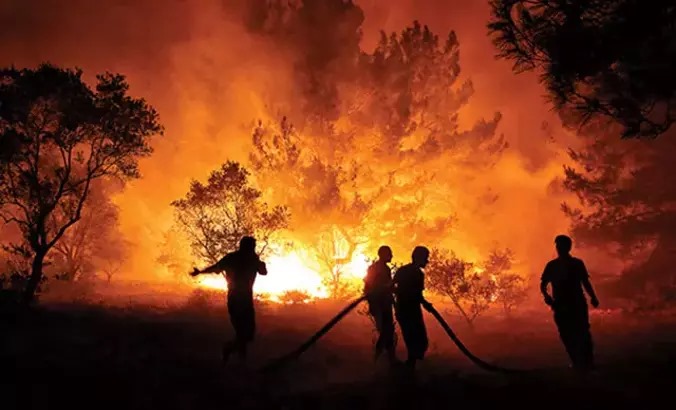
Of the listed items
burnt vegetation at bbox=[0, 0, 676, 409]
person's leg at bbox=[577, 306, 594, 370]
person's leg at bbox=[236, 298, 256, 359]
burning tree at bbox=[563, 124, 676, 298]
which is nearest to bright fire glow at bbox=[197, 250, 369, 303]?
burnt vegetation at bbox=[0, 0, 676, 409]

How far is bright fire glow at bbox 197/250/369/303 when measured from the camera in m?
34.1

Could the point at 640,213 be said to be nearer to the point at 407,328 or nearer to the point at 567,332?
the point at 567,332

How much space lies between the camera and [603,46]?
→ 8.71 m

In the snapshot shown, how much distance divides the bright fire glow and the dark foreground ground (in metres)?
8.92

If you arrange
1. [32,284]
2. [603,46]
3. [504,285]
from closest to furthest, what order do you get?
[603,46] < [32,284] < [504,285]

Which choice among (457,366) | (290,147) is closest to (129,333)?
(457,366)

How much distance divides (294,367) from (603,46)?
10.3 m

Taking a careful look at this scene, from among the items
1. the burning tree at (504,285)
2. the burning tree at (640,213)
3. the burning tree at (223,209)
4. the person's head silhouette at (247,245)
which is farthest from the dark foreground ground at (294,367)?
the burning tree at (223,209)

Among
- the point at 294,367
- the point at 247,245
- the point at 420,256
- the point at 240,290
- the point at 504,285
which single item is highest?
the point at 504,285

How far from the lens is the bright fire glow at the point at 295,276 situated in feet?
112

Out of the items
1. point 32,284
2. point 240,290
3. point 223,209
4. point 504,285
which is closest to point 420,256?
point 240,290

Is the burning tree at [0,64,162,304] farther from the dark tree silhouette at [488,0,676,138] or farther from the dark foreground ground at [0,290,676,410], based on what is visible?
the dark tree silhouette at [488,0,676,138]

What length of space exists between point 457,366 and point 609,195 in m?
18.3

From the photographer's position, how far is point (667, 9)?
8258 millimetres
